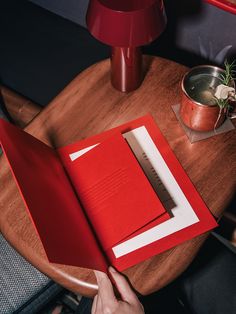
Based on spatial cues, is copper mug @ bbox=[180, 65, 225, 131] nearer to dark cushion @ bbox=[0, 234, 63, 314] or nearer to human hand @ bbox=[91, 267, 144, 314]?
human hand @ bbox=[91, 267, 144, 314]

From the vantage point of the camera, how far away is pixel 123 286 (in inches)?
34.0

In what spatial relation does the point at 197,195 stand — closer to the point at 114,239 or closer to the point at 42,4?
the point at 114,239

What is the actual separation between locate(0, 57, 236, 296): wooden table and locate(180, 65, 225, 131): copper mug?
0.06 metres

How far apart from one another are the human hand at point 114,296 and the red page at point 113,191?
0.07 m

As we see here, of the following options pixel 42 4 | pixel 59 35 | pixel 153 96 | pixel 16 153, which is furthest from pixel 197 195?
pixel 42 4

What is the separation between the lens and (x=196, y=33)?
152 cm

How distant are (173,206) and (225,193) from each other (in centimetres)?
14

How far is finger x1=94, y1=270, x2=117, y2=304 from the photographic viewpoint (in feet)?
2.81

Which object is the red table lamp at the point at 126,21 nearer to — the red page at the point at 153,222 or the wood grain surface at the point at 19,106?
the red page at the point at 153,222

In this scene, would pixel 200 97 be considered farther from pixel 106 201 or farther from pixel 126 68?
pixel 106 201

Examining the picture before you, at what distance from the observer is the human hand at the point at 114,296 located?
86 centimetres

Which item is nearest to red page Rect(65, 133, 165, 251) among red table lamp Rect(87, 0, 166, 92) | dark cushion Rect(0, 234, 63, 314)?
red table lamp Rect(87, 0, 166, 92)

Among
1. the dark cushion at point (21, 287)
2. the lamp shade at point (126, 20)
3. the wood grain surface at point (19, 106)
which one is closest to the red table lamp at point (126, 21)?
the lamp shade at point (126, 20)

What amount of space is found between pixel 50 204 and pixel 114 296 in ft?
0.85
